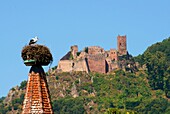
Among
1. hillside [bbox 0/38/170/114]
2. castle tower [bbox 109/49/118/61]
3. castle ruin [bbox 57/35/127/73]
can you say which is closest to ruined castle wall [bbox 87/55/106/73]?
castle ruin [bbox 57/35/127/73]

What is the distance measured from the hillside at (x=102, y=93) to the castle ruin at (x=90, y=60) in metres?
1.10

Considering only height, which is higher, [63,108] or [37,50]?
[63,108]

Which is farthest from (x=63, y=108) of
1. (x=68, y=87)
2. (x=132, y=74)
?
(x=132, y=74)

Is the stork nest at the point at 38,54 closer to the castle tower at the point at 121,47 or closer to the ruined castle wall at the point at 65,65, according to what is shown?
the ruined castle wall at the point at 65,65

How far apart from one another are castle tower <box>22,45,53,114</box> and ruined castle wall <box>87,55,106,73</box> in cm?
13292

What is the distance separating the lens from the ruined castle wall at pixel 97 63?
150500 millimetres

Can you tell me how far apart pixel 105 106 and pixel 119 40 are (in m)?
16.2

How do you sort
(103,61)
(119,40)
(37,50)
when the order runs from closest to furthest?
(37,50) < (103,61) < (119,40)

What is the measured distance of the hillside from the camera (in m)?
152

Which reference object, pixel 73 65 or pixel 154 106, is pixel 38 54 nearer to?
pixel 73 65

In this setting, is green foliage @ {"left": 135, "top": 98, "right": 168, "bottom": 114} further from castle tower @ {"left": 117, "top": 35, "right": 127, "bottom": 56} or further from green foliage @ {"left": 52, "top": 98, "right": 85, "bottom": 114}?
castle tower @ {"left": 117, "top": 35, "right": 127, "bottom": 56}

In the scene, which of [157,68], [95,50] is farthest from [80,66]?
[157,68]

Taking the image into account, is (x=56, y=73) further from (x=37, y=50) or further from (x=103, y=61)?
(x=37, y=50)

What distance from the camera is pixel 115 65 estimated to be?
154 metres
